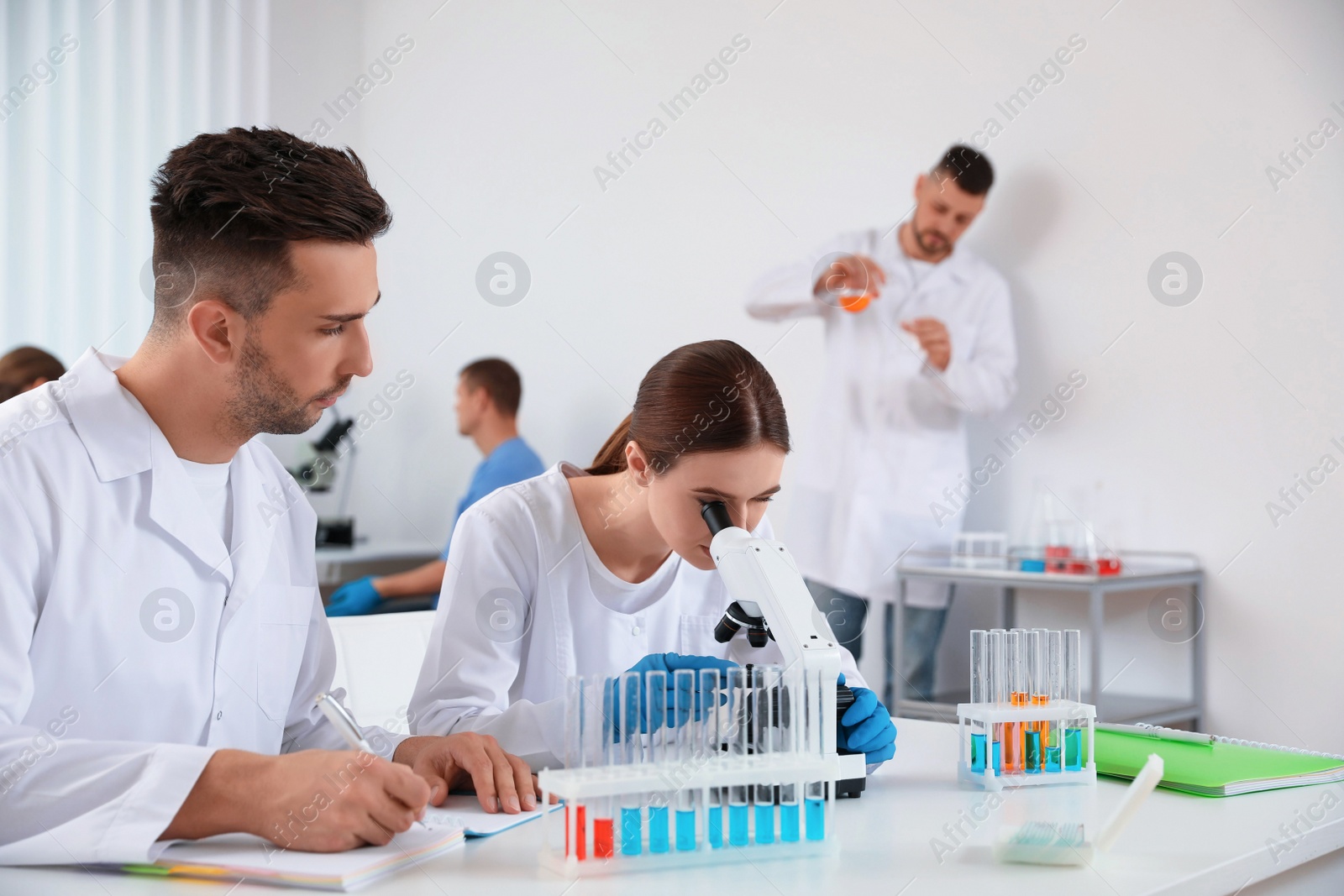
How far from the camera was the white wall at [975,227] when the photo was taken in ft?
10.4

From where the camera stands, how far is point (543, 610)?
5.67 feet

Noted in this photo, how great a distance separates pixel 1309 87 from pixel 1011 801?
2760 mm

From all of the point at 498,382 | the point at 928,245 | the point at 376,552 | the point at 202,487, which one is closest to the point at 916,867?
the point at 202,487

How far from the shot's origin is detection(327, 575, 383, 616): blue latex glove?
12.6 feet

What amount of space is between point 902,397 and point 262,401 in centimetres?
265

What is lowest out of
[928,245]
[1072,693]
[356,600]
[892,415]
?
[356,600]

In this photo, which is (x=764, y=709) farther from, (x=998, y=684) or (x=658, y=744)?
(x=998, y=684)

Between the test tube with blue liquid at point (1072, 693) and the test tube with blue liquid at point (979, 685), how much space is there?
95mm

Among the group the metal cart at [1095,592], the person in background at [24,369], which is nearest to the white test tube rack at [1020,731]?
the metal cart at [1095,592]

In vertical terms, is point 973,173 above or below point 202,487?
above

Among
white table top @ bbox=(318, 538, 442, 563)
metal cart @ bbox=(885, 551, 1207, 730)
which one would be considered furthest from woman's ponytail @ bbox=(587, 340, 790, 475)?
white table top @ bbox=(318, 538, 442, 563)

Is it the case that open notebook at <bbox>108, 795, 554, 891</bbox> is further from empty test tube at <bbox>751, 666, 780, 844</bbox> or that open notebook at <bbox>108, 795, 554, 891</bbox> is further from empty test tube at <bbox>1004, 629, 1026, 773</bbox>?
empty test tube at <bbox>1004, 629, 1026, 773</bbox>

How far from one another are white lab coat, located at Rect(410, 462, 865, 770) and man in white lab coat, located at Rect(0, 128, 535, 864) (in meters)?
0.21

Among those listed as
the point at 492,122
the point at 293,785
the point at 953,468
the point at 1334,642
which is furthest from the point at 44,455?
the point at 492,122
